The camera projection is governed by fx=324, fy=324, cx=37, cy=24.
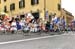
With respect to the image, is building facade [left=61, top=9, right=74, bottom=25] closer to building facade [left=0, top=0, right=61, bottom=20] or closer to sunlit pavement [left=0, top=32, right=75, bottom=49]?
building facade [left=0, top=0, right=61, bottom=20]

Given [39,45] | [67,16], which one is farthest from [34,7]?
[39,45]

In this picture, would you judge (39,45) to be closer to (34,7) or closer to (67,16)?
(34,7)

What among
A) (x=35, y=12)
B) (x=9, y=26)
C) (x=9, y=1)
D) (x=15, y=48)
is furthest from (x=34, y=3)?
(x=15, y=48)


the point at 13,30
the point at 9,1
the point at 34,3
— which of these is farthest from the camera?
the point at 9,1

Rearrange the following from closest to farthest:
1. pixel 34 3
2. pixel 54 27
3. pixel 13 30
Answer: pixel 13 30, pixel 54 27, pixel 34 3

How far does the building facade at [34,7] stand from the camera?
4695cm

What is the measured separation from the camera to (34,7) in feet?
159

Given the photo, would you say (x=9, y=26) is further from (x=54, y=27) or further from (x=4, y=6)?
(x=4, y=6)

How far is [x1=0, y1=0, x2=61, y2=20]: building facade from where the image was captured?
46947mm

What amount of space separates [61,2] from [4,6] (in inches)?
464

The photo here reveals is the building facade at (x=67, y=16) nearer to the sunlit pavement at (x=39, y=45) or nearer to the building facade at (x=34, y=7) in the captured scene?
the building facade at (x=34, y=7)

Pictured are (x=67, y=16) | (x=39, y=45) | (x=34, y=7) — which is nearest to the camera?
(x=39, y=45)

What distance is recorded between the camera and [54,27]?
34062 mm

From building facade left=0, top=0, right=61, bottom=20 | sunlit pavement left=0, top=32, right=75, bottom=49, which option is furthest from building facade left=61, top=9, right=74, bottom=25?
sunlit pavement left=0, top=32, right=75, bottom=49
